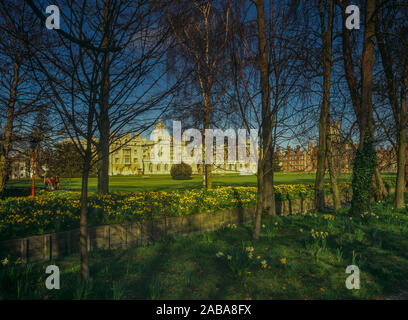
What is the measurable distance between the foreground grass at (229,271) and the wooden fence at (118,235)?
1.30ft

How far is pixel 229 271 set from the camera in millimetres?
3643

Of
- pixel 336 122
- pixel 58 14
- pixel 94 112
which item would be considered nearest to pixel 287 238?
pixel 94 112

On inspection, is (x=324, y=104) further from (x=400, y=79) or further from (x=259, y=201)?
(x=259, y=201)

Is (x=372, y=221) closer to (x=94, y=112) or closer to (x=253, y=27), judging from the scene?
(x=253, y=27)

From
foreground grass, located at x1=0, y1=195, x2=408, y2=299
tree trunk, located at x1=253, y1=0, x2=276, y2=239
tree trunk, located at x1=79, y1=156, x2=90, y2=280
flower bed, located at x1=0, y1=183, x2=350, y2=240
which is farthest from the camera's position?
flower bed, located at x1=0, y1=183, x2=350, y2=240

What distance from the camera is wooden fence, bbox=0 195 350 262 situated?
180 inches

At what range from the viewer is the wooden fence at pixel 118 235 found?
4562 mm

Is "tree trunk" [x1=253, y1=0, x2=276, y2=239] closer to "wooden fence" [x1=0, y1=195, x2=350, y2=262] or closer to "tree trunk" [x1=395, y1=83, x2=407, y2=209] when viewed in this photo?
"wooden fence" [x1=0, y1=195, x2=350, y2=262]

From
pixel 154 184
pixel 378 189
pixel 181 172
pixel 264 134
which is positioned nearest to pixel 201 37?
pixel 264 134

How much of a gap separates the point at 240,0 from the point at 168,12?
262 cm

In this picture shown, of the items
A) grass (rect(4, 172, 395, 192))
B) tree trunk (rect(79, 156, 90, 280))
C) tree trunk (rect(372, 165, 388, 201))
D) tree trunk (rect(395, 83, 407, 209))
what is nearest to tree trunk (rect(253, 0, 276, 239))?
tree trunk (rect(79, 156, 90, 280))

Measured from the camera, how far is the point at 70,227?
552cm

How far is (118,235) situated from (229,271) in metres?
3.17

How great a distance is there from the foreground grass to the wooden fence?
396 mm
